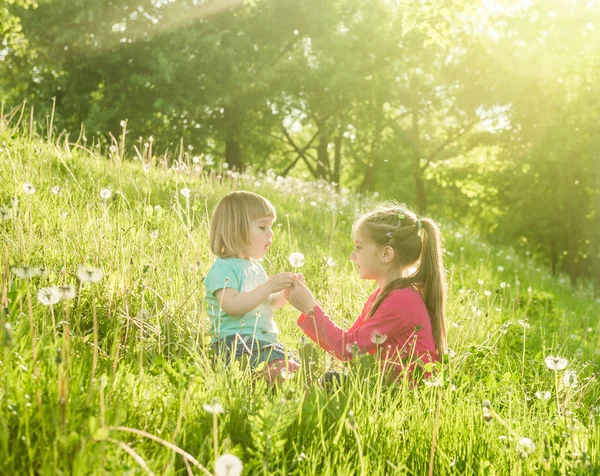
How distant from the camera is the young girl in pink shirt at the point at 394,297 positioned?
3.29 m

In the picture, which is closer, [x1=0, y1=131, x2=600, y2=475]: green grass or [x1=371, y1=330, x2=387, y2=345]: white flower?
[x1=0, y1=131, x2=600, y2=475]: green grass

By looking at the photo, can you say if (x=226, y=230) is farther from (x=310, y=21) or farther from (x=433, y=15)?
(x=310, y=21)

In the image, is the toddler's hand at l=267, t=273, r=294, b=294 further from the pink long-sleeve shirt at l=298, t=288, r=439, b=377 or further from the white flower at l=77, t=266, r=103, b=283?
the white flower at l=77, t=266, r=103, b=283

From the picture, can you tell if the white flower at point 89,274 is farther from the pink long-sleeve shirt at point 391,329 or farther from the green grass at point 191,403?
the pink long-sleeve shirt at point 391,329

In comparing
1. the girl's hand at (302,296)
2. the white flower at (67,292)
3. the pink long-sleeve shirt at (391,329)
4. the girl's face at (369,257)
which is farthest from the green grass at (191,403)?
the girl's face at (369,257)

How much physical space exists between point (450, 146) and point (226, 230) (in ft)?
84.6

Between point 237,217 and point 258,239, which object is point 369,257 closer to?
point 258,239

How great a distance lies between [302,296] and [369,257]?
1.68 ft

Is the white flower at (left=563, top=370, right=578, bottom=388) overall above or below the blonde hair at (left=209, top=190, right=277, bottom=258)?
below

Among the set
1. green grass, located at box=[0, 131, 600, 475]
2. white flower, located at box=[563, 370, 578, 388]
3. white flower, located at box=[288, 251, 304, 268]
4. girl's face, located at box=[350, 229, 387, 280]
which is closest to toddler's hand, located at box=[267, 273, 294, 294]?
white flower, located at box=[288, 251, 304, 268]

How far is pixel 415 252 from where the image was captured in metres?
3.64

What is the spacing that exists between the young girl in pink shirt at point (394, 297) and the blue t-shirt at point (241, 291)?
233 mm

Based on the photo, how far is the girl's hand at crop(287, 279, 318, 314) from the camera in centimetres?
336

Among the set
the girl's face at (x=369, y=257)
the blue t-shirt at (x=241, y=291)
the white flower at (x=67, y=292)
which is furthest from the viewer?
the girl's face at (x=369, y=257)
